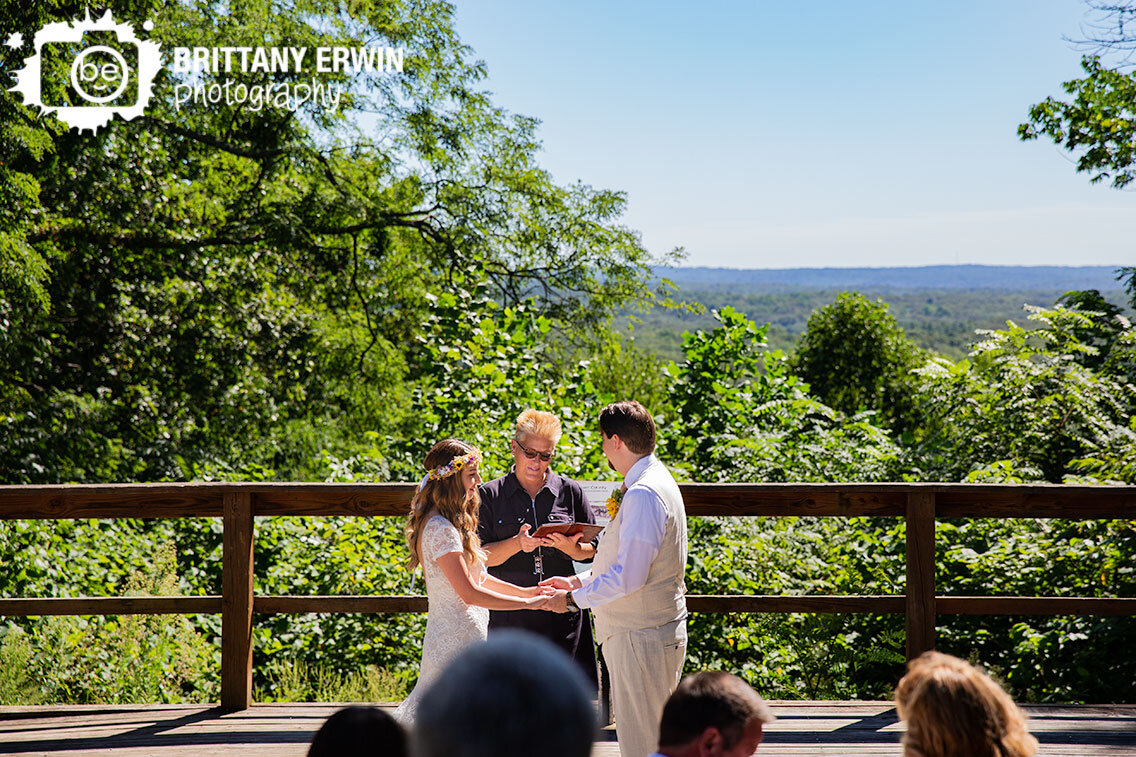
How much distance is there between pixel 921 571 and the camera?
466cm

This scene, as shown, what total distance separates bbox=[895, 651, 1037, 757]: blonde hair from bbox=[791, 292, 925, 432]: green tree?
26841 millimetres

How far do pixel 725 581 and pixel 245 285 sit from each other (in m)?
10.2

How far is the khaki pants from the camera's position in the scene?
10.9 ft

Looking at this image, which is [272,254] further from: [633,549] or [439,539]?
[633,549]

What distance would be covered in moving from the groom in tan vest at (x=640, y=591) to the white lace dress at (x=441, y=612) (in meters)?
0.53

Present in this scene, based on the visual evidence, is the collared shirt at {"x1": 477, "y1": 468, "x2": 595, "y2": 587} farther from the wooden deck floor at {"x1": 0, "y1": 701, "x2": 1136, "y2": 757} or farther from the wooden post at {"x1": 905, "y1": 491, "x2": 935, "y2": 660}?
the wooden post at {"x1": 905, "y1": 491, "x2": 935, "y2": 660}

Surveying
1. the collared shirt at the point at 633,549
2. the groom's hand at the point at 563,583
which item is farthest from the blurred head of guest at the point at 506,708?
the groom's hand at the point at 563,583

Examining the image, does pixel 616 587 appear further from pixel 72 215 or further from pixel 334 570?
pixel 72 215

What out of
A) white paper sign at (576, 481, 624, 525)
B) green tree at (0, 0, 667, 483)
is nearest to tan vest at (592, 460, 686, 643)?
white paper sign at (576, 481, 624, 525)

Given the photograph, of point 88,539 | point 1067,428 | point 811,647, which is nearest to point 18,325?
point 88,539

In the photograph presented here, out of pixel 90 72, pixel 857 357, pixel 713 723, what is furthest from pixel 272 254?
pixel 857 357

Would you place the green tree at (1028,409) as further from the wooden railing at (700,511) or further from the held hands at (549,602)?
the held hands at (549,602)

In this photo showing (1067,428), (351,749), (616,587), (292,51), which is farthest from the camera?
(292,51)

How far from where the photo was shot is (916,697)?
2.03 m
